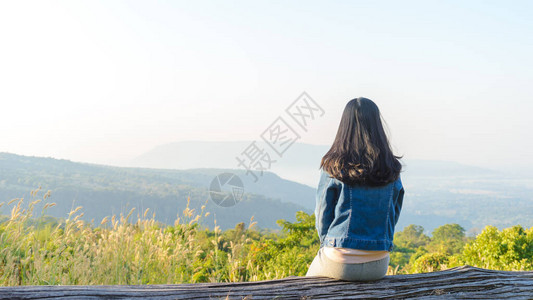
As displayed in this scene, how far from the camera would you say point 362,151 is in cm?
292

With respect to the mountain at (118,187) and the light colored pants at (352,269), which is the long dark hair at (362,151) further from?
the mountain at (118,187)

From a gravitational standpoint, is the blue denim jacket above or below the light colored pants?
above

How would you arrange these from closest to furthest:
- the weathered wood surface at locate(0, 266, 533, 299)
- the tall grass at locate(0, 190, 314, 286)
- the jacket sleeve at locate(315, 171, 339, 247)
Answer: the weathered wood surface at locate(0, 266, 533, 299)
the jacket sleeve at locate(315, 171, 339, 247)
the tall grass at locate(0, 190, 314, 286)

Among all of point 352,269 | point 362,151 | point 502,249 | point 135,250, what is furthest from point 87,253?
point 502,249

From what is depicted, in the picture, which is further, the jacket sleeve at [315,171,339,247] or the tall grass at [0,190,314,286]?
the tall grass at [0,190,314,286]

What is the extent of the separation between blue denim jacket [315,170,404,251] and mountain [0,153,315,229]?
5520cm

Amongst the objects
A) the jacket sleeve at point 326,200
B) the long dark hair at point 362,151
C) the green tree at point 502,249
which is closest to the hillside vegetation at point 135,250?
the green tree at point 502,249

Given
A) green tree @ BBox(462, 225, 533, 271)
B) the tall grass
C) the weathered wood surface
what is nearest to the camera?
the weathered wood surface

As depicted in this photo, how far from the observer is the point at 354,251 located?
3008 mm

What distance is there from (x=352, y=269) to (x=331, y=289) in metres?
0.22

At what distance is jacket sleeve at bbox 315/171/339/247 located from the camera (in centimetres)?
299

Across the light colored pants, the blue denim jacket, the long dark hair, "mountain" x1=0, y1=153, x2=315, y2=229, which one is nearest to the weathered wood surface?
the light colored pants

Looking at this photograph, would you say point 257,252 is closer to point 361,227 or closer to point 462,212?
point 361,227

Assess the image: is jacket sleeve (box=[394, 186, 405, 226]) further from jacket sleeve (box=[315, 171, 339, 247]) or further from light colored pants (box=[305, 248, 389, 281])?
jacket sleeve (box=[315, 171, 339, 247])
